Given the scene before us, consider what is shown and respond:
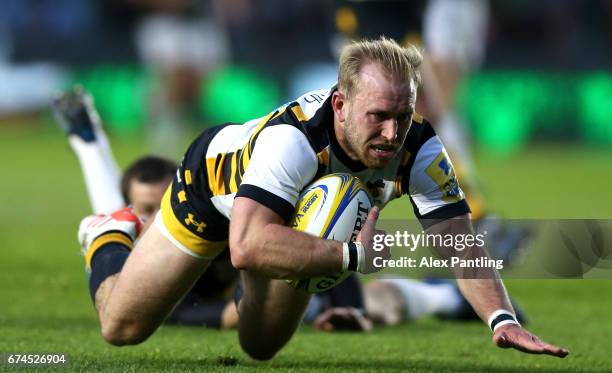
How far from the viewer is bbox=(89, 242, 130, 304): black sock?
5.88 m

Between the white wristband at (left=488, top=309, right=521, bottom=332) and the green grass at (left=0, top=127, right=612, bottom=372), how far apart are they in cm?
70

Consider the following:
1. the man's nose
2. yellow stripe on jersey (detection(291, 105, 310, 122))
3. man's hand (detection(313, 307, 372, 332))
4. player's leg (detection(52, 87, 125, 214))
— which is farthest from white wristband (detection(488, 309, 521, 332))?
player's leg (detection(52, 87, 125, 214))

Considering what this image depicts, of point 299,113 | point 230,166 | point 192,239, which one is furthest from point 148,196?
point 299,113

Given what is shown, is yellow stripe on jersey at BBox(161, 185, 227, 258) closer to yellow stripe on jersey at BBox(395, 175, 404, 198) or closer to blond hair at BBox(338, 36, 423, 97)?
yellow stripe on jersey at BBox(395, 175, 404, 198)

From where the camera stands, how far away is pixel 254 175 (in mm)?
4617

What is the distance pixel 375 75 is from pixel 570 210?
28.2ft

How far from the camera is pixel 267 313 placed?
5.39m

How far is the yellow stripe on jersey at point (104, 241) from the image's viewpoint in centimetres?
614

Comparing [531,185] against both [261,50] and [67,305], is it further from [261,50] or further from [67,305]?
[67,305]

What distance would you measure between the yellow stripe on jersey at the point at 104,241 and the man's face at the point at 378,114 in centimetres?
186

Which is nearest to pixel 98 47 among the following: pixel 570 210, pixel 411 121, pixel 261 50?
pixel 261 50

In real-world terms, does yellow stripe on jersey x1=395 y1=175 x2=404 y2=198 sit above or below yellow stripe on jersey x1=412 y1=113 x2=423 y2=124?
below

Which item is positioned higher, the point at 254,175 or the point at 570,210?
the point at 254,175

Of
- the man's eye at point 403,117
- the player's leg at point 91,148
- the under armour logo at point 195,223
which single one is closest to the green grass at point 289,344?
the under armour logo at point 195,223
